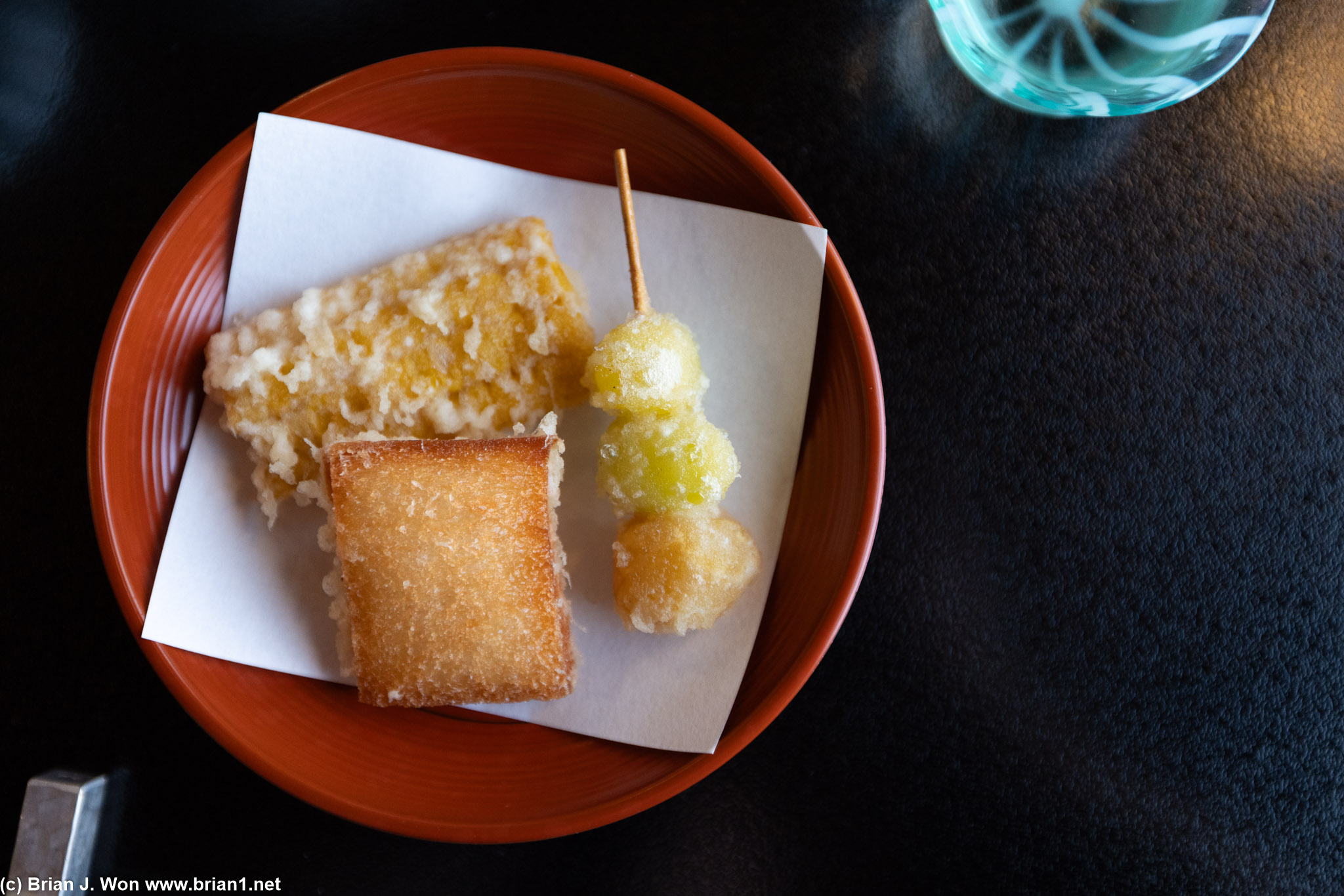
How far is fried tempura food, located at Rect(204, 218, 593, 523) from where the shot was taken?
1.20 m

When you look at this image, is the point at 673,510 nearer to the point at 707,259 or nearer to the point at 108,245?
the point at 707,259

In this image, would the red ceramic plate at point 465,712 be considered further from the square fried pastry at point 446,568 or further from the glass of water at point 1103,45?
the glass of water at point 1103,45

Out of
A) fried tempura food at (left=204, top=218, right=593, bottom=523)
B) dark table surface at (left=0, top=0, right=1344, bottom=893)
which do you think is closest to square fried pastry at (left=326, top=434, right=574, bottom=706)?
fried tempura food at (left=204, top=218, right=593, bottom=523)

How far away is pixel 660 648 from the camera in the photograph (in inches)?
48.9

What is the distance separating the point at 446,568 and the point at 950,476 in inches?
33.0

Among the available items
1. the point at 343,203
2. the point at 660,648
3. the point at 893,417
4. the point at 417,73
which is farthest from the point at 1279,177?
the point at 343,203

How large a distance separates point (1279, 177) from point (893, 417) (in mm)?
797

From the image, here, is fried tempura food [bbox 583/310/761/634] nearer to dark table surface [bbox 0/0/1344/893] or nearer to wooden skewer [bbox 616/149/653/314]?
wooden skewer [bbox 616/149/653/314]

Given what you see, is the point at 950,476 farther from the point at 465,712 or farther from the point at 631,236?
the point at 465,712

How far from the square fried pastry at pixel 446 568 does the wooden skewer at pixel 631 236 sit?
0.25 meters

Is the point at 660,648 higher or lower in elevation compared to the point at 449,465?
lower

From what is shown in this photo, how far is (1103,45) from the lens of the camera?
1.29 meters

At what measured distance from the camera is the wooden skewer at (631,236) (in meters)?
1.16

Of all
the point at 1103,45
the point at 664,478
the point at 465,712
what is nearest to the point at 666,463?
the point at 664,478
